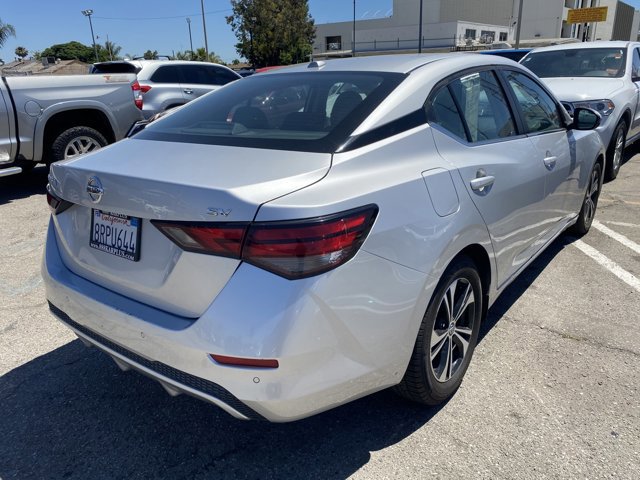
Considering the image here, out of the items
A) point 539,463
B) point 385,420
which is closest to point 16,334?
point 385,420

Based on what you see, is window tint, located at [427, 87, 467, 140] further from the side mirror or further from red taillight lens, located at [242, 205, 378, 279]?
the side mirror

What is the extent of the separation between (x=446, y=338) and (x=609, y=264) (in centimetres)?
262

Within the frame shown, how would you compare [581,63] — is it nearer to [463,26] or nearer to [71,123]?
[71,123]

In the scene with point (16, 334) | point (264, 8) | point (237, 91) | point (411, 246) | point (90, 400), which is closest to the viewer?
point (411, 246)

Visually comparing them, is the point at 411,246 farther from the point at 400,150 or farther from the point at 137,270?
the point at 137,270

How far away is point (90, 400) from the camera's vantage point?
2709mm

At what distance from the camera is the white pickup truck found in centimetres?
626

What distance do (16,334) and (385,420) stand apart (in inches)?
96.8

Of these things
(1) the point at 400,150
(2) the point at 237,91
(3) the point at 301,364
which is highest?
(2) the point at 237,91

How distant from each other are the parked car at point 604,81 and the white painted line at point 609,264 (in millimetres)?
1851

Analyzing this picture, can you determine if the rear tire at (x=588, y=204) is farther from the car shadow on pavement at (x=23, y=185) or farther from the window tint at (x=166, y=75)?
the window tint at (x=166, y=75)

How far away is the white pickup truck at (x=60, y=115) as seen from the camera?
626 centimetres

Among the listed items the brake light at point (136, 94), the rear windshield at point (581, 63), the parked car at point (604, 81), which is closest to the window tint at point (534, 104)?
the parked car at point (604, 81)

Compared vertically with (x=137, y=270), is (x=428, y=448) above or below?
below
